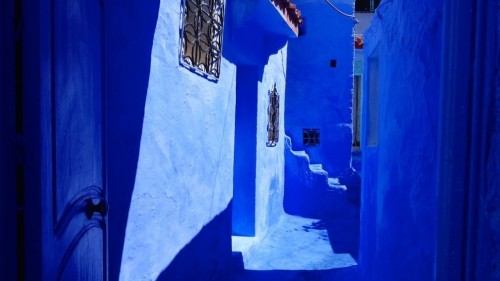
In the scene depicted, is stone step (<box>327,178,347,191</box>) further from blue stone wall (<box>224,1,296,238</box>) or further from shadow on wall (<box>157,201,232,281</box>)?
shadow on wall (<box>157,201,232,281</box>)

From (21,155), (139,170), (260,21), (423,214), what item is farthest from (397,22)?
(260,21)

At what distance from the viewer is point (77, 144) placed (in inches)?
57.2

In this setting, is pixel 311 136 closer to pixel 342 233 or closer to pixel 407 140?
pixel 342 233

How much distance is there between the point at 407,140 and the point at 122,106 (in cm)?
168

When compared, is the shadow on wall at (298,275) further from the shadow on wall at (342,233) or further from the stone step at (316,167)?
the stone step at (316,167)

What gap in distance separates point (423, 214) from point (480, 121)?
3.58 feet

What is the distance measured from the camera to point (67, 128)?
1.33m

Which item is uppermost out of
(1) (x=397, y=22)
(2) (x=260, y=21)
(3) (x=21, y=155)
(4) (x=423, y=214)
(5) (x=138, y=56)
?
(2) (x=260, y=21)

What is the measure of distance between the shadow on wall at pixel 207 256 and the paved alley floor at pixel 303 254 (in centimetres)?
40

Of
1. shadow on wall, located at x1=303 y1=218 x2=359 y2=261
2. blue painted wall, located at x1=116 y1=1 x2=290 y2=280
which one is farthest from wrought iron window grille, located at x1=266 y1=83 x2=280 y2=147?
shadow on wall, located at x1=303 y1=218 x2=359 y2=261

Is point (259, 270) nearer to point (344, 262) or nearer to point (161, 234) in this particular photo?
point (344, 262)

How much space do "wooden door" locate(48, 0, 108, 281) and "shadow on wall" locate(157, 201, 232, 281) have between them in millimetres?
1414

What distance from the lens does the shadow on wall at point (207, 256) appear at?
Result: 10.9 ft

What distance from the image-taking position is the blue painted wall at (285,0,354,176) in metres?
10.2
